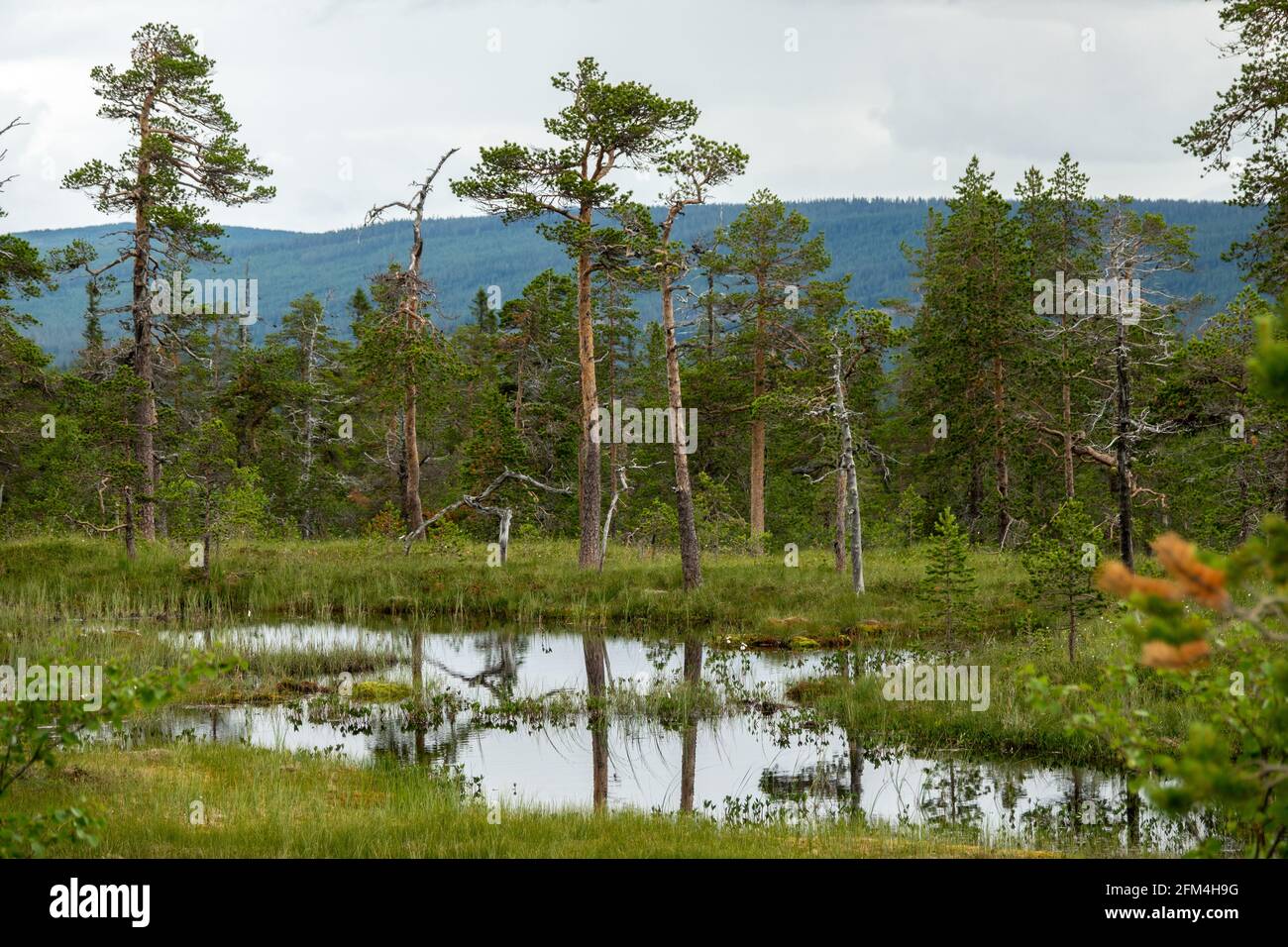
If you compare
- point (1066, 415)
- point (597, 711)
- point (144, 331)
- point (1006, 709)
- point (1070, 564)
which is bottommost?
point (597, 711)

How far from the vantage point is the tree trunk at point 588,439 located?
29203mm

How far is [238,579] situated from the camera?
28.7 meters

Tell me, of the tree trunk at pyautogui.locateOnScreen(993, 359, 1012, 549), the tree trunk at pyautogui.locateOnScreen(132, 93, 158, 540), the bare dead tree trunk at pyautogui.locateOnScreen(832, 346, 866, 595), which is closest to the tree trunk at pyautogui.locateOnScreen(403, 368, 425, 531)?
the tree trunk at pyautogui.locateOnScreen(132, 93, 158, 540)

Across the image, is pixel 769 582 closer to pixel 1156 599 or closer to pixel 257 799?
pixel 257 799

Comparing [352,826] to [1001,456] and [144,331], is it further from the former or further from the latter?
[1001,456]

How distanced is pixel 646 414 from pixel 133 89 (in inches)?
785

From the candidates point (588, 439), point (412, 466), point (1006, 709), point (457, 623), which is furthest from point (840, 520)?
point (412, 466)

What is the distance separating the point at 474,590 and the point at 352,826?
18.1 metres

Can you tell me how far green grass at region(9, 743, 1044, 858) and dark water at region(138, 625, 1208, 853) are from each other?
0.88m

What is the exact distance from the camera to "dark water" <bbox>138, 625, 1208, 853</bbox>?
12836 mm

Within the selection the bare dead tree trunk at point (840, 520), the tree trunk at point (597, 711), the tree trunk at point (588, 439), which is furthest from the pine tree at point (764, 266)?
the tree trunk at point (597, 711)

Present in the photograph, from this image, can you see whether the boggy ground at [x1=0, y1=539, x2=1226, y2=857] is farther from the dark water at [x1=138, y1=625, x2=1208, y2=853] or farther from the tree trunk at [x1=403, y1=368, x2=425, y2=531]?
the tree trunk at [x1=403, y1=368, x2=425, y2=531]

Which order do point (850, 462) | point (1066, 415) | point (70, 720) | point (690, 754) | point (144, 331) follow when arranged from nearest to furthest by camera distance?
point (70, 720), point (690, 754), point (850, 462), point (144, 331), point (1066, 415)

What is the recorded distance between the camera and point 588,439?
1169 inches
